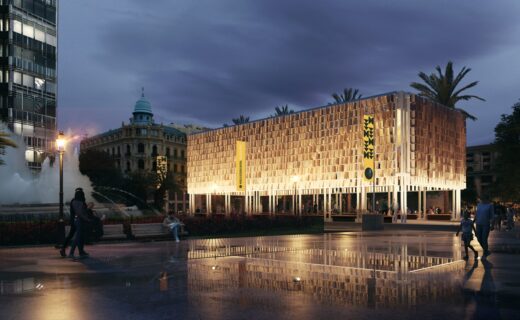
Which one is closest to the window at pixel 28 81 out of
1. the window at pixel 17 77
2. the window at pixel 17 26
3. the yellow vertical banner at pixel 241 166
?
the window at pixel 17 77

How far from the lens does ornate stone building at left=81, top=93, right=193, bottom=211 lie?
114 meters

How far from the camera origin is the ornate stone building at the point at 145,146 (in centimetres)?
11394

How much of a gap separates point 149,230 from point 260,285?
1383cm

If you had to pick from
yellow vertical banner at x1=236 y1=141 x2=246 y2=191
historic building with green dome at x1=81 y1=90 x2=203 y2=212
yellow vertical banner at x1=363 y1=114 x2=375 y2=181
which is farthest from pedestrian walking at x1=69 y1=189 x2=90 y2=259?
historic building with green dome at x1=81 y1=90 x2=203 y2=212

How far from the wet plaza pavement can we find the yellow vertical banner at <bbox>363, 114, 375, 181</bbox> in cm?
3112

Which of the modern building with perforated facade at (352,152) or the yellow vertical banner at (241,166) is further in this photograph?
the yellow vertical banner at (241,166)

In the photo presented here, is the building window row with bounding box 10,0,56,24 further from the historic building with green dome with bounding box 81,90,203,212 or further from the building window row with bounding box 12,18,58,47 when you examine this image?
the historic building with green dome with bounding box 81,90,203,212

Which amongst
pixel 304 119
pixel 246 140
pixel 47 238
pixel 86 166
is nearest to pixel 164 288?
pixel 47 238

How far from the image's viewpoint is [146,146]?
375 ft

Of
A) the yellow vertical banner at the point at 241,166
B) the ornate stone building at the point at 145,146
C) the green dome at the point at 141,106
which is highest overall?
the green dome at the point at 141,106

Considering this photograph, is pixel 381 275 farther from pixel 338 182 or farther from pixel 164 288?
pixel 338 182

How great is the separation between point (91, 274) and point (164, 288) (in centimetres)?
297

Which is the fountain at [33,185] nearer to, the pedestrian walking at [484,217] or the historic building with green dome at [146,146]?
the pedestrian walking at [484,217]

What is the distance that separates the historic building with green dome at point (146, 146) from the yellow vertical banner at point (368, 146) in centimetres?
6399
